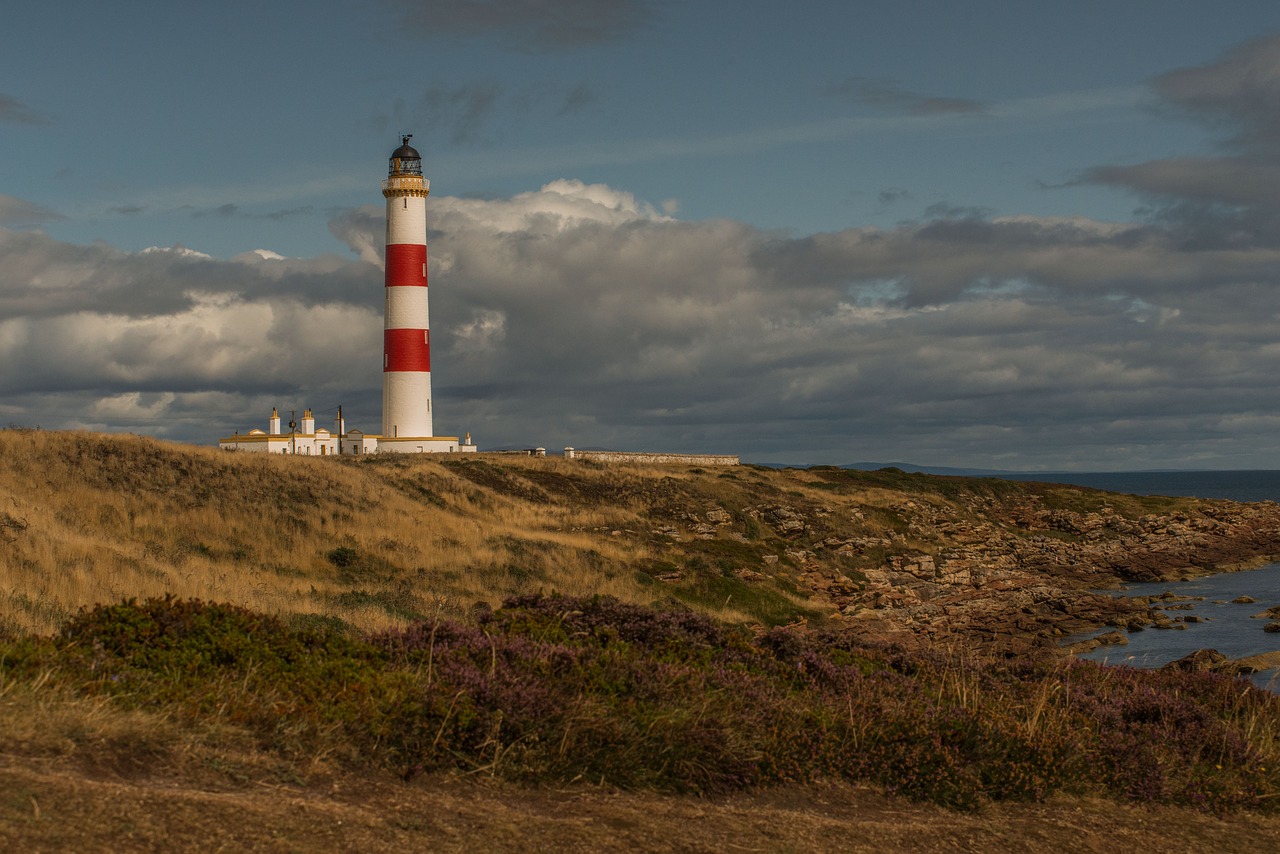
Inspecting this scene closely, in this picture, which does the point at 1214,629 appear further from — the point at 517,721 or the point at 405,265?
the point at 405,265

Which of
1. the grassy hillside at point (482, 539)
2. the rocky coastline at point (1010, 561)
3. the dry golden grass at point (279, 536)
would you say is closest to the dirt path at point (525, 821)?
the dry golden grass at point (279, 536)

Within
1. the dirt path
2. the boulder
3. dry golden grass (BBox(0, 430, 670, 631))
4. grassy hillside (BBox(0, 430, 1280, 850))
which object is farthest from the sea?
dry golden grass (BBox(0, 430, 670, 631))

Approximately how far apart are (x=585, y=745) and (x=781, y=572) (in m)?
32.8

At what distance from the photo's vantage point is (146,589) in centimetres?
2066

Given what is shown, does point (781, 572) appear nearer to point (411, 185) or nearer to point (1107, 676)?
point (1107, 676)

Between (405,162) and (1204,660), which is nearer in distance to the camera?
(1204,660)

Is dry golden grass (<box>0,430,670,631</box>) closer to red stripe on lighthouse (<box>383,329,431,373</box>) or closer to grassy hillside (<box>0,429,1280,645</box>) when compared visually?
grassy hillside (<box>0,429,1280,645</box>)

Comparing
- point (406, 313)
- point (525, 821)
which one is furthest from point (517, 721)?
point (406, 313)

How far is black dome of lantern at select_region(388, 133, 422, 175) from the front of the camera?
61906 mm

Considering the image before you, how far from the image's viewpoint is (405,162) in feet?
204

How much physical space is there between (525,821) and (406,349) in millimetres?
54072

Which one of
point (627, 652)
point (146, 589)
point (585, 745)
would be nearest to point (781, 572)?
point (146, 589)

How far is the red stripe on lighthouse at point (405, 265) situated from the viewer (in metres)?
59.8

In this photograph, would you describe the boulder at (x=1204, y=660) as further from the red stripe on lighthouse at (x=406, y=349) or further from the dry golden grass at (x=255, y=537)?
the red stripe on lighthouse at (x=406, y=349)
